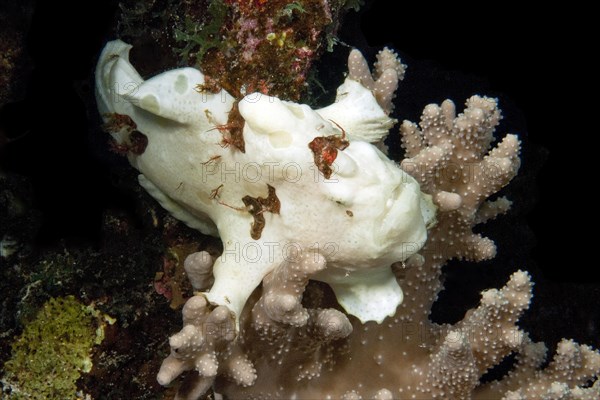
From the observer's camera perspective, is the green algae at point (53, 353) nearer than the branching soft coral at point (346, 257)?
No

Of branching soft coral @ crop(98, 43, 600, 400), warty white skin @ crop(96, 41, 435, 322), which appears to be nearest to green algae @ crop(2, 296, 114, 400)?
branching soft coral @ crop(98, 43, 600, 400)

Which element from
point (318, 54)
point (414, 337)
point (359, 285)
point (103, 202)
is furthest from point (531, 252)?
point (103, 202)

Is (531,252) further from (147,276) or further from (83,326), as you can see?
(83,326)

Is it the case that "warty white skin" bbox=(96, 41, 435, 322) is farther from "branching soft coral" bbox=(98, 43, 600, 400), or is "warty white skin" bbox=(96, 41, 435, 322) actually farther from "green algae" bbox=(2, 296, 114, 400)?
"green algae" bbox=(2, 296, 114, 400)

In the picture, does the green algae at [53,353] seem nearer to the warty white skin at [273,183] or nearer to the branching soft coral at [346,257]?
the branching soft coral at [346,257]

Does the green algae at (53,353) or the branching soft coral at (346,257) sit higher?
the branching soft coral at (346,257)

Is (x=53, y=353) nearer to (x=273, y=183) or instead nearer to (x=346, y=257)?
(x=273, y=183)

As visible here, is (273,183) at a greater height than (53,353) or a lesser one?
greater

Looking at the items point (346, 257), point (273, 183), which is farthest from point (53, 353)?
point (346, 257)

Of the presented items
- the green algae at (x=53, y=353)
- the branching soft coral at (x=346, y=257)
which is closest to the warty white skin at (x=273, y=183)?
the branching soft coral at (x=346, y=257)
